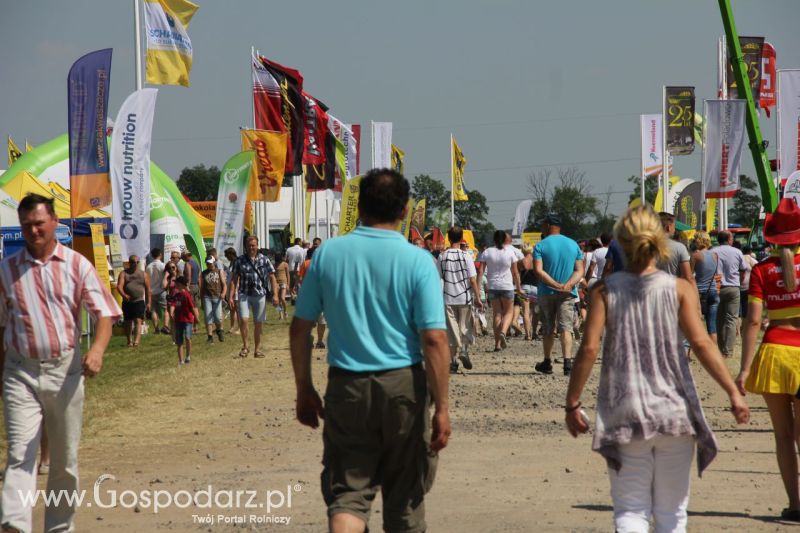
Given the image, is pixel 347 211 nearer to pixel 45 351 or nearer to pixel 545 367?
pixel 545 367

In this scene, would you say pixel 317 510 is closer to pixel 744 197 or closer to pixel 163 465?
pixel 163 465

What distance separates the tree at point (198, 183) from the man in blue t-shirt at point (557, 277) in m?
139

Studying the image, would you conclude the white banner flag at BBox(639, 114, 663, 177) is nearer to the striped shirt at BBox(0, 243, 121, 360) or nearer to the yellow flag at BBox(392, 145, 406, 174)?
the yellow flag at BBox(392, 145, 406, 174)

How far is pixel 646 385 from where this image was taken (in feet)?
15.6

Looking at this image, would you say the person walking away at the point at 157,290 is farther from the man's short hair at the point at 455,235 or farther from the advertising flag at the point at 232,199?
the man's short hair at the point at 455,235

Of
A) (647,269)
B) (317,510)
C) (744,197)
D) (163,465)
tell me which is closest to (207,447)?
(163,465)

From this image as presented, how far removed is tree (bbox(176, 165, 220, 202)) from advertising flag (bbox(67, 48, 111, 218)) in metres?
134

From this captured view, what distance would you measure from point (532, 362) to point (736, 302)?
3357 mm

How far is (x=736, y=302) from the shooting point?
17547 millimetres

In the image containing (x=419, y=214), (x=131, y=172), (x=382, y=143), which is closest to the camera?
(x=131, y=172)

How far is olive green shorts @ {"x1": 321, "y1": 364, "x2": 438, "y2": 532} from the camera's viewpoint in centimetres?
472

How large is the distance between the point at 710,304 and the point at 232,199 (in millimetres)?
11796

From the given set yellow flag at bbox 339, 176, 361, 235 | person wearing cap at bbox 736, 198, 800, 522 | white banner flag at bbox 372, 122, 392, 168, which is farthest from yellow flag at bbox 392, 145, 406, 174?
person wearing cap at bbox 736, 198, 800, 522

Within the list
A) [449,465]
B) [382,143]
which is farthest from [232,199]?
[449,465]
